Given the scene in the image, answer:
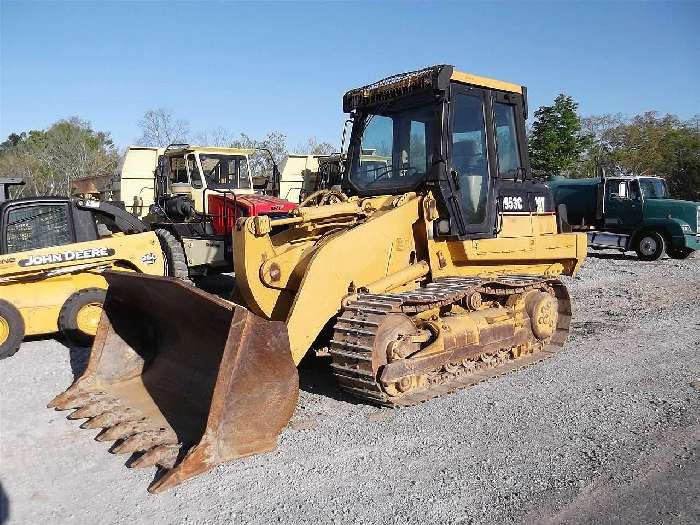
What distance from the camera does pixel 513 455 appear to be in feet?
13.4

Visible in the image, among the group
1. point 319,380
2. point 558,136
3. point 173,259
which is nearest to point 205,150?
point 173,259

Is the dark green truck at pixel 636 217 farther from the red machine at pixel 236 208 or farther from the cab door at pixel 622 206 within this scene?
the red machine at pixel 236 208

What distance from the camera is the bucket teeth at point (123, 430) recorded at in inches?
171

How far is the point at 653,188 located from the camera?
16.8 meters

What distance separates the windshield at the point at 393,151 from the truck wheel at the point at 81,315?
3568mm

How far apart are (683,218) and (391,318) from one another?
14.0 metres

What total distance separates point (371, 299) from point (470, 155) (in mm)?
2053

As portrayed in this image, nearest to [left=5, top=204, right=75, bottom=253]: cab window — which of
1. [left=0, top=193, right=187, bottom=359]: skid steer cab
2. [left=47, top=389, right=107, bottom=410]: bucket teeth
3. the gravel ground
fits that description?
[left=0, top=193, right=187, bottom=359]: skid steer cab

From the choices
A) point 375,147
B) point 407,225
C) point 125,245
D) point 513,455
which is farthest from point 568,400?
point 125,245

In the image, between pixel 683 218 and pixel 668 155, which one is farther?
pixel 668 155

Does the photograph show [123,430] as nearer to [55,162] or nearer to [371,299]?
[371,299]

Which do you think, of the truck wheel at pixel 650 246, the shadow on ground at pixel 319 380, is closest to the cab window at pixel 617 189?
the truck wheel at pixel 650 246

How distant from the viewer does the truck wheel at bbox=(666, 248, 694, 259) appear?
16016 mm

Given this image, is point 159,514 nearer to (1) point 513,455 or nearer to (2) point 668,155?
(1) point 513,455
